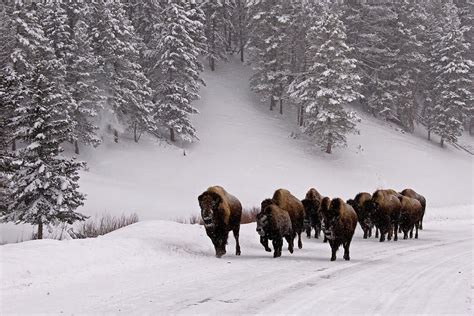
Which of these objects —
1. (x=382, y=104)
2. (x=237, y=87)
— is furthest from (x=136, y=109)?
(x=382, y=104)

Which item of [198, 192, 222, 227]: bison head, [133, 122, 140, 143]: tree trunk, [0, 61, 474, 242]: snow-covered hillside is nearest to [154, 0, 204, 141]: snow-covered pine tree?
[0, 61, 474, 242]: snow-covered hillside

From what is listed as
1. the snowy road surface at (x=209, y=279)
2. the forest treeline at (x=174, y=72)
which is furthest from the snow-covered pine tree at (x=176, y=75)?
the snowy road surface at (x=209, y=279)

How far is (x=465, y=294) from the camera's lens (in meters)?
8.06

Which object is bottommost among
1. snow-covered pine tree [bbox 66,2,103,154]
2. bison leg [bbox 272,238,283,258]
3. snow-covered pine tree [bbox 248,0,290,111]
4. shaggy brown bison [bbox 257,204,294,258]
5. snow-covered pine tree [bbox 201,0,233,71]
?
bison leg [bbox 272,238,283,258]

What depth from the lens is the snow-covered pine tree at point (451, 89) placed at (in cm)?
5291

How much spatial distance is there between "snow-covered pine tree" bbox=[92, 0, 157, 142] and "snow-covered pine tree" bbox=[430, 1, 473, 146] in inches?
1251

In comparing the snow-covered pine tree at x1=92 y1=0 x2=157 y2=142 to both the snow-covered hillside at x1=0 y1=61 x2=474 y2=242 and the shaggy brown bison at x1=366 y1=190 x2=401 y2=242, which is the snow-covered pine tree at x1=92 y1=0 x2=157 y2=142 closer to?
the snow-covered hillside at x1=0 y1=61 x2=474 y2=242

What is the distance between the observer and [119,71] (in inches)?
1666

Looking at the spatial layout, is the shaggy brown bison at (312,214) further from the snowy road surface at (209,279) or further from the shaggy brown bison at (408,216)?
the snowy road surface at (209,279)

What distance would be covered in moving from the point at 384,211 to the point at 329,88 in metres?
28.5

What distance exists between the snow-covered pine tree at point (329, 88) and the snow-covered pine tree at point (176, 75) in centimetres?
1060

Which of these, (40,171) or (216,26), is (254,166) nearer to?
(40,171)

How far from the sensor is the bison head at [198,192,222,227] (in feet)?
37.4

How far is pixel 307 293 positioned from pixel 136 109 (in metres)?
36.7
